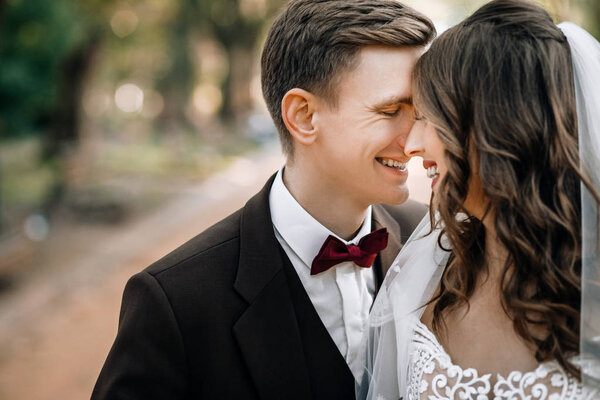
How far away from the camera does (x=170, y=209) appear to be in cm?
1247

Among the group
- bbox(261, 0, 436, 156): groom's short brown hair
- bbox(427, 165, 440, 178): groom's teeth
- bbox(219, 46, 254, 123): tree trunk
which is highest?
bbox(261, 0, 436, 156): groom's short brown hair

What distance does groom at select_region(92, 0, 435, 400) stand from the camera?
6.87 ft

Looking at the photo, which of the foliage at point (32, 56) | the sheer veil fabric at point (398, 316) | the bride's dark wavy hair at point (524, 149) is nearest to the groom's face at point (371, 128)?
the sheer veil fabric at point (398, 316)

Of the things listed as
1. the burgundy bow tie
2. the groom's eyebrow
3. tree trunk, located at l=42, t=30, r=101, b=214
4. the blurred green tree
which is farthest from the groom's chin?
the blurred green tree

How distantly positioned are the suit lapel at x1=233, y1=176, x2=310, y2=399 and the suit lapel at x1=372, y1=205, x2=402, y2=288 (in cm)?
51

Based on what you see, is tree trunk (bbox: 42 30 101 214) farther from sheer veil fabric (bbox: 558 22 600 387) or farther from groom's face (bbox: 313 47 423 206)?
sheer veil fabric (bbox: 558 22 600 387)

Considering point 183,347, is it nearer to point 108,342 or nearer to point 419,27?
point 419,27

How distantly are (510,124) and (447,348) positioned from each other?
0.76m

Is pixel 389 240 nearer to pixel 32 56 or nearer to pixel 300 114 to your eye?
A: pixel 300 114

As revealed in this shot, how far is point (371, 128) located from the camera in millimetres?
2352

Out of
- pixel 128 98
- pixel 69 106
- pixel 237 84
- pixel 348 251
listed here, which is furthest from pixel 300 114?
pixel 128 98

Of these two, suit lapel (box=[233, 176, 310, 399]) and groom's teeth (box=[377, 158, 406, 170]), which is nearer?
suit lapel (box=[233, 176, 310, 399])

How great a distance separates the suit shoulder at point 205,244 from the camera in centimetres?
222

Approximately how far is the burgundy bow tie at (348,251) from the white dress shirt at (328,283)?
0.22 ft
